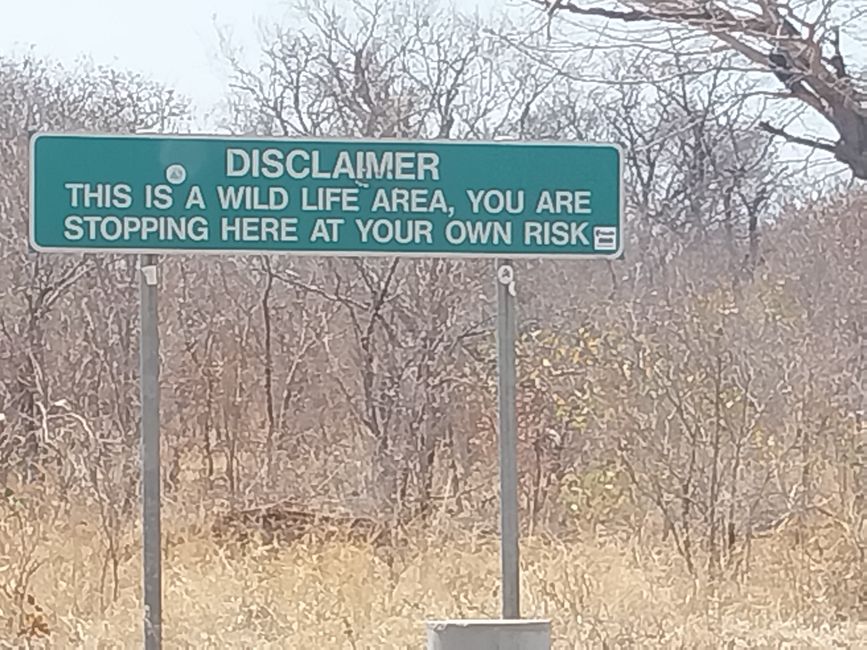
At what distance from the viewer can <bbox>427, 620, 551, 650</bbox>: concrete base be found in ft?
14.5

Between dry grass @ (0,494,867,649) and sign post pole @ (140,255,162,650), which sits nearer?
sign post pole @ (140,255,162,650)

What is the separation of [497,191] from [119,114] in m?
5.82

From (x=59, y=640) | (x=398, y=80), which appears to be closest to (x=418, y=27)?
(x=398, y=80)

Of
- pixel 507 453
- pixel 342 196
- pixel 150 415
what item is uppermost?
pixel 342 196

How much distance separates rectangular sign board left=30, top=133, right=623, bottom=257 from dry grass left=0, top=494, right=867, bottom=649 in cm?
244

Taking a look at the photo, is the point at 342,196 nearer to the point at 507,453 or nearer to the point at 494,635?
the point at 507,453

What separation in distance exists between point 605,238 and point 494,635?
1319mm

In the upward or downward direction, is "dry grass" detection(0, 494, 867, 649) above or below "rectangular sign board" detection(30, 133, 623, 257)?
below

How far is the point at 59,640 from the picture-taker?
21.5 feet

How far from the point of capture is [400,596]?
→ 732 cm

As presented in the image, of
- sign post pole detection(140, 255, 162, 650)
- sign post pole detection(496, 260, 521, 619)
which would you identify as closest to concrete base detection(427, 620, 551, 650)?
sign post pole detection(496, 260, 521, 619)

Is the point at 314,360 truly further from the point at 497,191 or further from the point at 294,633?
the point at 497,191

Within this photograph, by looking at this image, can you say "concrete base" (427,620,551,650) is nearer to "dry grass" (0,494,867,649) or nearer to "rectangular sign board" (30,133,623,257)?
"rectangular sign board" (30,133,623,257)

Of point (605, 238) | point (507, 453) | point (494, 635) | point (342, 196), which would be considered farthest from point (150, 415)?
point (605, 238)
